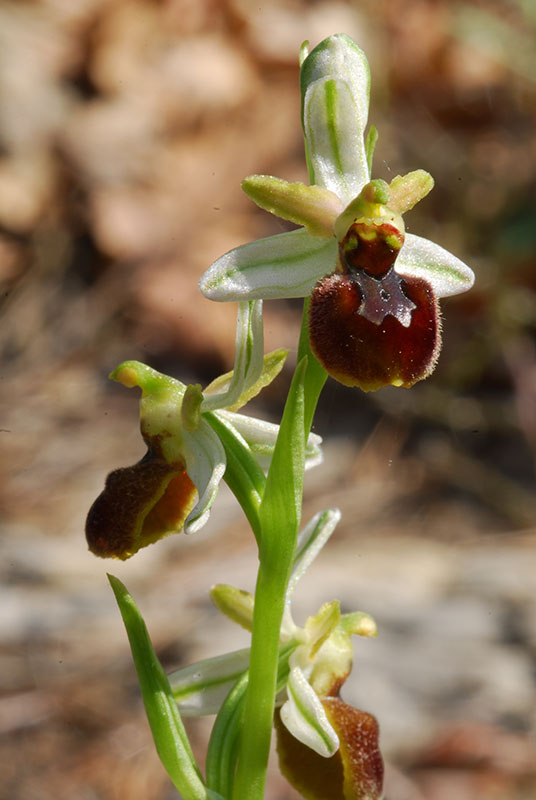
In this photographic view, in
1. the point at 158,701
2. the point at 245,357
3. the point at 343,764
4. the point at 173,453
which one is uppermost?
the point at 245,357

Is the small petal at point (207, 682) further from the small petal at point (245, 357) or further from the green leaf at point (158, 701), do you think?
the small petal at point (245, 357)

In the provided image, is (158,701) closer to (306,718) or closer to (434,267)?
(306,718)

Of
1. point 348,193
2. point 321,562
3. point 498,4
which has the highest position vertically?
point 348,193

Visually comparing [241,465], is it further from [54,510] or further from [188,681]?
[54,510]

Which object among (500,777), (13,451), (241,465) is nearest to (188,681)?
(241,465)

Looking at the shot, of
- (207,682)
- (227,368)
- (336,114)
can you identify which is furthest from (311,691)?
(227,368)
